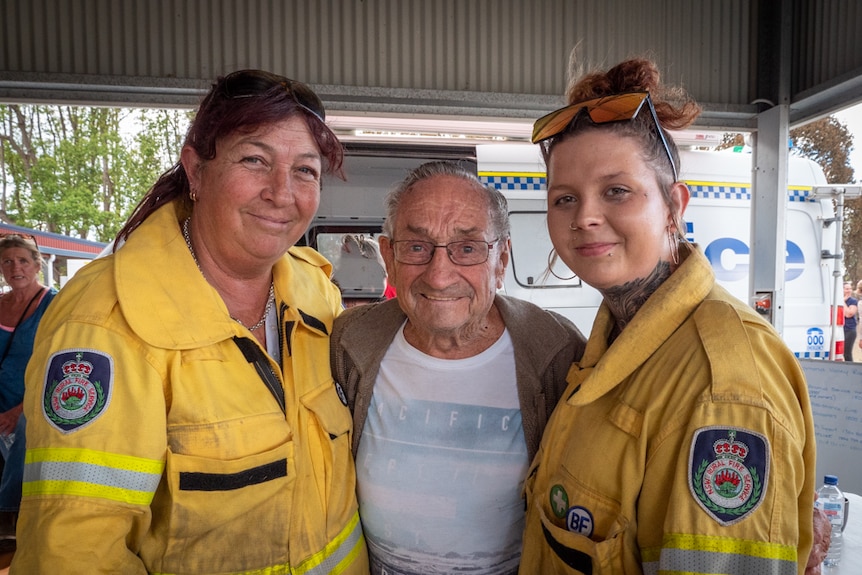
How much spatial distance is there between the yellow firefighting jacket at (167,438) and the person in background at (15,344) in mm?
3064

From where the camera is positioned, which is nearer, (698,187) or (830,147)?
(698,187)

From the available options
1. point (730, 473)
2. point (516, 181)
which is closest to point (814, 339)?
point (516, 181)

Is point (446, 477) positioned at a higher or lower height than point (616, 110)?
lower

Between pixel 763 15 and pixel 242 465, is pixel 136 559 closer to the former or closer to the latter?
pixel 242 465

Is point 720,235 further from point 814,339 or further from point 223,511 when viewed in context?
A: point 223,511

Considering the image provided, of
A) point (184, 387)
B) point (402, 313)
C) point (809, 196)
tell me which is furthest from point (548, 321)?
point (809, 196)

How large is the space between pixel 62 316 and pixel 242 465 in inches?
23.7

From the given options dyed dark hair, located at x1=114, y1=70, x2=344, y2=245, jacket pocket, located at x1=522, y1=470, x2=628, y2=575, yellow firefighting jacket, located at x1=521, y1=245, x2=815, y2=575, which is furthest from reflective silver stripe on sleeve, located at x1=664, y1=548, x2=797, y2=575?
dyed dark hair, located at x1=114, y1=70, x2=344, y2=245

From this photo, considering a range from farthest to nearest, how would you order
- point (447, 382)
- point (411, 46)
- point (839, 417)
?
point (411, 46), point (839, 417), point (447, 382)

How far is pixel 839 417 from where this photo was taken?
11.4 feet

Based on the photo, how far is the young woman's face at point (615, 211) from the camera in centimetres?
141

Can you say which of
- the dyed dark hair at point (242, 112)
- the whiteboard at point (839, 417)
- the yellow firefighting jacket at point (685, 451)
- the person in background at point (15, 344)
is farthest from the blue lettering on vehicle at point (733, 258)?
the person in background at point (15, 344)

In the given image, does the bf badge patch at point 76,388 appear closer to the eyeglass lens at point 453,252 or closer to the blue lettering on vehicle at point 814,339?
the eyeglass lens at point 453,252

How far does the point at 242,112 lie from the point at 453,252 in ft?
2.68
